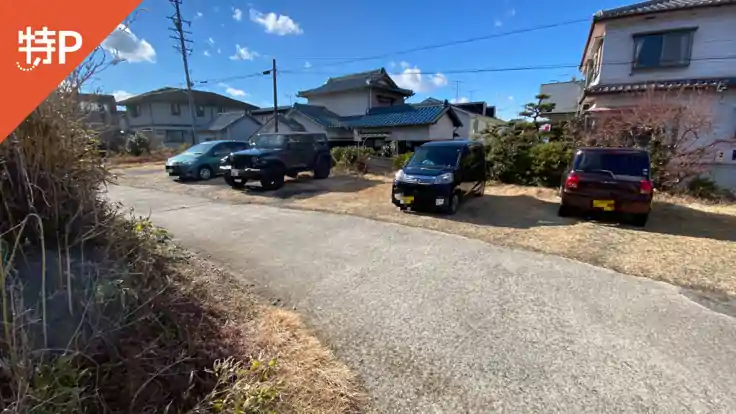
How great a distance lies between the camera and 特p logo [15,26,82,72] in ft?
7.14

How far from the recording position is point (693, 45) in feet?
38.3

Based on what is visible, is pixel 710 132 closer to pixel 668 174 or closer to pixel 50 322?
pixel 668 174

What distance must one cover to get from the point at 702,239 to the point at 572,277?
3.58m

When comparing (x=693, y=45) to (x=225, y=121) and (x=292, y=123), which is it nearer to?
(x=292, y=123)

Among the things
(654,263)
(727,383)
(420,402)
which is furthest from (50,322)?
(654,263)

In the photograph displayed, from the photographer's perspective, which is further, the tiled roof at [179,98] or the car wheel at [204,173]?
the tiled roof at [179,98]

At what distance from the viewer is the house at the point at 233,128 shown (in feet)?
97.1

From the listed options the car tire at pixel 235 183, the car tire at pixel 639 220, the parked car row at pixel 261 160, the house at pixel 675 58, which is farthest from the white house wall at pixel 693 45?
the car tire at pixel 235 183

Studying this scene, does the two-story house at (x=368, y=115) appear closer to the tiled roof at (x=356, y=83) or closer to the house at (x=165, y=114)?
the tiled roof at (x=356, y=83)

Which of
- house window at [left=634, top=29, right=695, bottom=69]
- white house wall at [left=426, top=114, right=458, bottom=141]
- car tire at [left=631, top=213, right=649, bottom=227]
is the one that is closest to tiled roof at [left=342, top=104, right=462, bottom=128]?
white house wall at [left=426, top=114, right=458, bottom=141]

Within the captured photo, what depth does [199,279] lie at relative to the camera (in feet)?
11.7

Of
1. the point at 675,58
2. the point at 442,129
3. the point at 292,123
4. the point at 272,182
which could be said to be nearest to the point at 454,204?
the point at 272,182

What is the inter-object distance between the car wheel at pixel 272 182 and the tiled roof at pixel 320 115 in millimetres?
12534

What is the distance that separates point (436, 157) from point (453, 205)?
1.31 metres
